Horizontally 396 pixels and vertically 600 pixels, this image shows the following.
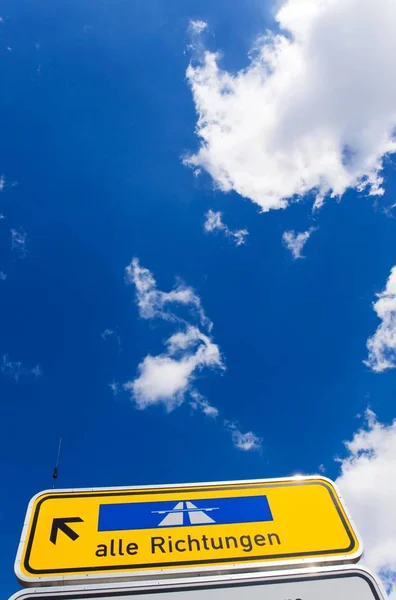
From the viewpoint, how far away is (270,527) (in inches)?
196

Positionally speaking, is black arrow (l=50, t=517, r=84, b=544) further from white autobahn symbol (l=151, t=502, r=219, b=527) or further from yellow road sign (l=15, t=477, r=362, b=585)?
white autobahn symbol (l=151, t=502, r=219, b=527)

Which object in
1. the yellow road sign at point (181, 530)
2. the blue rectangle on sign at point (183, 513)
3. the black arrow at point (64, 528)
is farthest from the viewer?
the blue rectangle on sign at point (183, 513)

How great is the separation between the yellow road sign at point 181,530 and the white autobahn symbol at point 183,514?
0.04 ft

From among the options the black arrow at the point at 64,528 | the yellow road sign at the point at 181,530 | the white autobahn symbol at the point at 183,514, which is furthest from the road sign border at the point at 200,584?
the white autobahn symbol at the point at 183,514

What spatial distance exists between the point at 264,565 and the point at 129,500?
66.6 inches

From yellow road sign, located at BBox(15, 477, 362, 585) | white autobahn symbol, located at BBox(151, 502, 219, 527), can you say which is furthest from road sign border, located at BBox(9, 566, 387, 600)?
white autobahn symbol, located at BBox(151, 502, 219, 527)

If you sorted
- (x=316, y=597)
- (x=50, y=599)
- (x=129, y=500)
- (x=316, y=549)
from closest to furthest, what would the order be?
(x=50, y=599), (x=316, y=597), (x=316, y=549), (x=129, y=500)

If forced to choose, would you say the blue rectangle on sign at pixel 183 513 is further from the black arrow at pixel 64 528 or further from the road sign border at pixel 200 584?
the road sign border at pixel 200 584

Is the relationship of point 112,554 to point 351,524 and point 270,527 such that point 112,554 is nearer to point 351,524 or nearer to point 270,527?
point 270,527

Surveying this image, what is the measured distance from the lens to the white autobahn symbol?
493cm

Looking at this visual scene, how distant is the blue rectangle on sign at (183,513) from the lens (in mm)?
4879

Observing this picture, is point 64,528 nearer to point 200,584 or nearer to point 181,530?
point 181,530

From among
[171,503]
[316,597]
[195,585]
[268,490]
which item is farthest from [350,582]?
[171,503]

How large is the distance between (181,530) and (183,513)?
8.7 inches
